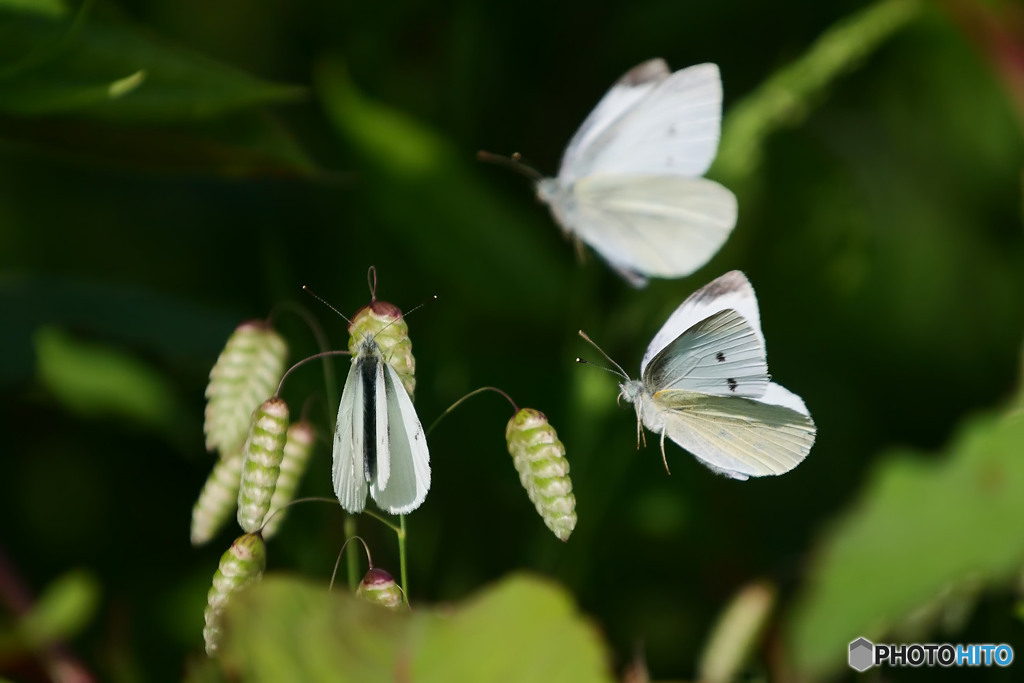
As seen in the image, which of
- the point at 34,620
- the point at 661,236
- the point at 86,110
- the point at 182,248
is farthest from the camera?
the point at 182,248

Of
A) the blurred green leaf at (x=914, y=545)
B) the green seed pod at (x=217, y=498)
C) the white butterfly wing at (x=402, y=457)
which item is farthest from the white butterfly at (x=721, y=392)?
the green seed pod at (x=217, y=498)

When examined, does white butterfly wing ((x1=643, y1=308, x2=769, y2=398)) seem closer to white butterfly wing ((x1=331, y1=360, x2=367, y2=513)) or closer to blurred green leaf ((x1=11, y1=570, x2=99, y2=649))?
white butterfly wing ((x1=331, y1=360, x2=367, y2=513))

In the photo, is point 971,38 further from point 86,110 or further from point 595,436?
point 86,110

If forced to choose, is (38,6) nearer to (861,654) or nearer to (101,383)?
(101,383)

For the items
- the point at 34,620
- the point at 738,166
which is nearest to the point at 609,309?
Result: the point at 738,166

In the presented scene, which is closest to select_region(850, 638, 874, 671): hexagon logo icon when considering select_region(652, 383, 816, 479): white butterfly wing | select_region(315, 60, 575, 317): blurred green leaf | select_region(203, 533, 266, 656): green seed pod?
select_region(652, 383, 816, 479): white butterfly wing

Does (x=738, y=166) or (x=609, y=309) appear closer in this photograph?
(x=738, y=166)

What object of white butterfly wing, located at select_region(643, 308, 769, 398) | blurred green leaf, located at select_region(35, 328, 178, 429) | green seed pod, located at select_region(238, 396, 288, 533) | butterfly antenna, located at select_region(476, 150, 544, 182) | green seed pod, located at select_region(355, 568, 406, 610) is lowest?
blurred green leaf, located at select_region(35, 328, 178, 429)
